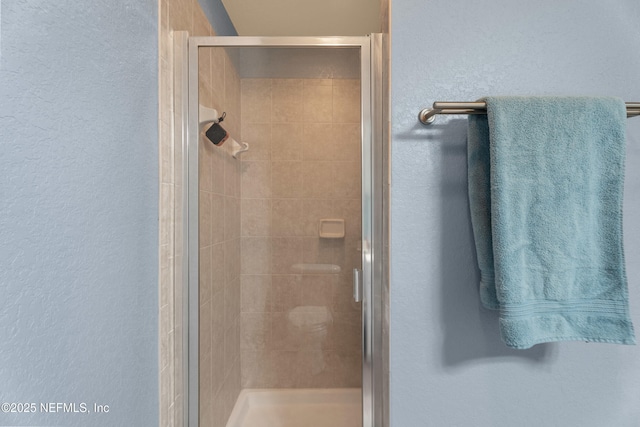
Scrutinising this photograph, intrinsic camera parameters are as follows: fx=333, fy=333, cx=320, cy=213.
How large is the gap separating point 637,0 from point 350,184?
95cm

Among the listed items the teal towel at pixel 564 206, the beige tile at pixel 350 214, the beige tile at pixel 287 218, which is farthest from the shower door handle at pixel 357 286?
the teal towel at pixel 564 206

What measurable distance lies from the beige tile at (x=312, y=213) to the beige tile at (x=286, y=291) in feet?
0.57

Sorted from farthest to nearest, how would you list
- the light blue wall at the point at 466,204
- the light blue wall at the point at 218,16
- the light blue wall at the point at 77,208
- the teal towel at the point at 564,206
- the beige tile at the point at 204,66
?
1. the light blue wall at the point at 218,16
2. the beige tile at the point at 204,66
3. the light blue wall at the point at 466,204
4. the teal towel at the point at 564,206
5. the light blue wall at the point at 77,208

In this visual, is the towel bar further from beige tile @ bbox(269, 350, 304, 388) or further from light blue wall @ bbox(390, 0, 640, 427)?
beige tile @ bbox(269, 350, 304, 388)

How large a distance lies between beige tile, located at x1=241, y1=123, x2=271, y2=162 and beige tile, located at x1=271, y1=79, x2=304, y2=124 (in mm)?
48

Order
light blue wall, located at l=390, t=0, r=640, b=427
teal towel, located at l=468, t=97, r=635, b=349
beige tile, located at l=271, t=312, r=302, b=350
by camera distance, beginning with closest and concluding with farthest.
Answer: teal towel, located at l=468, t=97, r=635, b=349
light blue wall, located at l=390, t=0, r=640, b=427
beige tile, located at l=271, t=312, r=302, b=350

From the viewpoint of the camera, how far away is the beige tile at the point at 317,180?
1167mm

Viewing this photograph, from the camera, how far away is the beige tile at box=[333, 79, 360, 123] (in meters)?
1.13

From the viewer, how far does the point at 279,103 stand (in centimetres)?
116

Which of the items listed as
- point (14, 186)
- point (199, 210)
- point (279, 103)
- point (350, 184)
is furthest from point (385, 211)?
point (14, 186)

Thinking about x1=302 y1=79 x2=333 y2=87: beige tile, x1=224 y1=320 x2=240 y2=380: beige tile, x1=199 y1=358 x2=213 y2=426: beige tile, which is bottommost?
x1=199 y1=358 x2=213 y2=426: beige tile

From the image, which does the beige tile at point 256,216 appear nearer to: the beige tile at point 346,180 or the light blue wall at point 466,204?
the beige tile at point 346,180

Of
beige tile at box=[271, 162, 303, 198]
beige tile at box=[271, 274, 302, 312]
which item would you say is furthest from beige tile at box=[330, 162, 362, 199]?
beige tile at box=[271, 274, 302, 312]

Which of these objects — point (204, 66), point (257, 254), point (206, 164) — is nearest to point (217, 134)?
point (206, 164)
